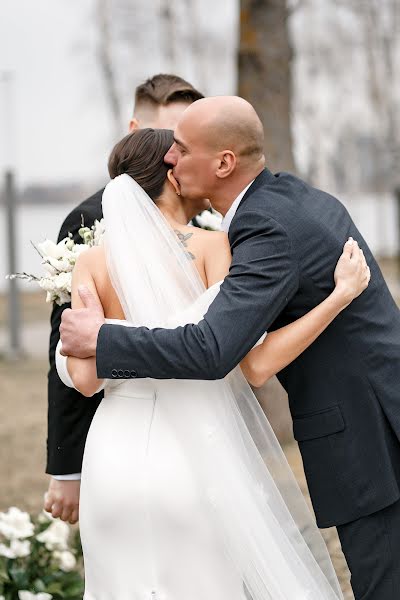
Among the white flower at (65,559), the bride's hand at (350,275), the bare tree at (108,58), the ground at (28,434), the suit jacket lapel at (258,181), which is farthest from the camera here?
the bare tree at (108,58)

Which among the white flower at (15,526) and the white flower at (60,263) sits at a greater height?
the white flower at (60,263)

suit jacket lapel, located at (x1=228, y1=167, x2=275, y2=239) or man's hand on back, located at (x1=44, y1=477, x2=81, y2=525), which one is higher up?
suit jacket lapel, located at (x1=228, y1=167, x2=275, y2=239)

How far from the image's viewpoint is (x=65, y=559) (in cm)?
Result: 478

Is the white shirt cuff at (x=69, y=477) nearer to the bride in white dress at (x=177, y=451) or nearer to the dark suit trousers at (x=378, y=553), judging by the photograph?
the bride in white dress at (x=177, y=451)

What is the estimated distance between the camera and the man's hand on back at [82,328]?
3106 mm

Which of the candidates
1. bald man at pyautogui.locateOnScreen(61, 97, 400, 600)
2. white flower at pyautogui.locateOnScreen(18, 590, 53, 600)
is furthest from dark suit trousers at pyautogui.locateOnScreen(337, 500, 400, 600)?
white flower at pyautogui.locateOnScreen(18, 590, 53, 600)

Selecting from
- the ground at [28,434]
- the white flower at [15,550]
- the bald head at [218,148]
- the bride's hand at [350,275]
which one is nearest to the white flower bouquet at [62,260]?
the bald head at [218,148]

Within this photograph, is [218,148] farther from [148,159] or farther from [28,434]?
[28,434]

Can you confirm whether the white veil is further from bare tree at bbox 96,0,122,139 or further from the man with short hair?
bare tree at bbox 96,0,122,139

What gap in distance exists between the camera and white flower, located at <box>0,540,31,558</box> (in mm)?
4629

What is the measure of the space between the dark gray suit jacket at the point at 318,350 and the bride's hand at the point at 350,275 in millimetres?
50

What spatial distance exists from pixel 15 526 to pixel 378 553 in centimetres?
191

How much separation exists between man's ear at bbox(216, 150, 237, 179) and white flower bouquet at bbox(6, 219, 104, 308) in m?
0.46

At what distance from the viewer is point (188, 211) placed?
3.38 metres
